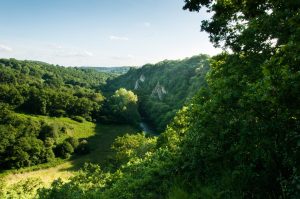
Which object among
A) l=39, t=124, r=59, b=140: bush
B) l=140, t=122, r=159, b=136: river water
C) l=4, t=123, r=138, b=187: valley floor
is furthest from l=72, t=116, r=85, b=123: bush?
l=39, t=124, r=59, b=140: bush

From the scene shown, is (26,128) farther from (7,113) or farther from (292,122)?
(292,122)

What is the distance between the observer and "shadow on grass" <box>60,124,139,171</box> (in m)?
74.8

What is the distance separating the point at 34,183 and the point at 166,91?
345 ft

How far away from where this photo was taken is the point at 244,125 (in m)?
10.5

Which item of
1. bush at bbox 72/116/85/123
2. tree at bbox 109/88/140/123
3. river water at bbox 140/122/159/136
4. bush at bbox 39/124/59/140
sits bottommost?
river water at bbox 140/122/159/136

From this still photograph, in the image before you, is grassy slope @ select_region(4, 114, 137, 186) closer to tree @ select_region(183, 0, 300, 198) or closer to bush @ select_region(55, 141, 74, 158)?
bush @ select_region(55, 141, 74, 158)

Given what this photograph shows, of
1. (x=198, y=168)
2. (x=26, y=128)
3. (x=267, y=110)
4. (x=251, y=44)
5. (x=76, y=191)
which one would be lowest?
(x=26, y=128)

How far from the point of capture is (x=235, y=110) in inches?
485

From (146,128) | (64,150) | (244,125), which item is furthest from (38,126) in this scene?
(244,125)

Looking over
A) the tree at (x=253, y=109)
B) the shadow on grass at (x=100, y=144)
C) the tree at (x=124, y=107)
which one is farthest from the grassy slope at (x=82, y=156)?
the tree at (x=253, y=109)

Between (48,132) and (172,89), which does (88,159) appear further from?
(172,89)

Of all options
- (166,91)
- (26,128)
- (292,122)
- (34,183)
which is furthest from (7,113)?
(292,122)

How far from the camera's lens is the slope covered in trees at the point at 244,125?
30.4 feet

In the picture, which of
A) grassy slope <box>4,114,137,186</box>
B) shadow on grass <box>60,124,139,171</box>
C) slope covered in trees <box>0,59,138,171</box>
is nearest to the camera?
grassy slope <box>4,114,137,186</box>
